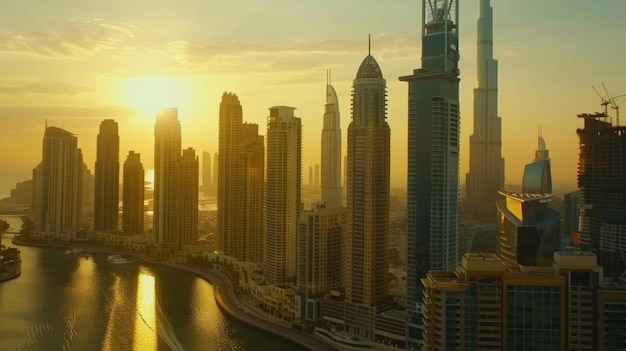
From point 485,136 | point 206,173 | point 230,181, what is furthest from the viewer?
point 206,173

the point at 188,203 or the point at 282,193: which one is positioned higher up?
the point at 282,193

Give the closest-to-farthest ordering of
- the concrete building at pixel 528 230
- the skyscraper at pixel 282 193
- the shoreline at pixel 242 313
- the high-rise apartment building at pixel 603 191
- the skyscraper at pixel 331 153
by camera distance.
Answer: the shoreline at pixel 242 313 → the concrete building at pixel 528 230 → the high-rise apartment building at pixel 603 191 → the skyscraper at pixel 282 193 → the skyscraper at pixel 331 153

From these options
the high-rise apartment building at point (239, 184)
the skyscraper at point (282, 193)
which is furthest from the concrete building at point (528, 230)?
the high-rise apartment building at point (239, 184)

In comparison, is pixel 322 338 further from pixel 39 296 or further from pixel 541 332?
pixel 39 296

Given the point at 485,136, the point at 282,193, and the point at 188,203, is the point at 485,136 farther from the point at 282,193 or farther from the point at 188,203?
the point at 188,203

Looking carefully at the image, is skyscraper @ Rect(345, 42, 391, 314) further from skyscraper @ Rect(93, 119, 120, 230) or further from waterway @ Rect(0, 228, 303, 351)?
skyscraper @ Rect(93, 119, 120, 230)

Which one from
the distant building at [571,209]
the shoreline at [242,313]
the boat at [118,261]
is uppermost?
the distant building at [571,209]

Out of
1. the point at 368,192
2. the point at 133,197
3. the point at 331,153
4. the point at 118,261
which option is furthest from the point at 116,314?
the point at 331,153

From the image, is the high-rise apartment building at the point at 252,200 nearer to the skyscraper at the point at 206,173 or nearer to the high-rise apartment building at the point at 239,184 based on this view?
the high-rise apartment building at the point at 239,184
